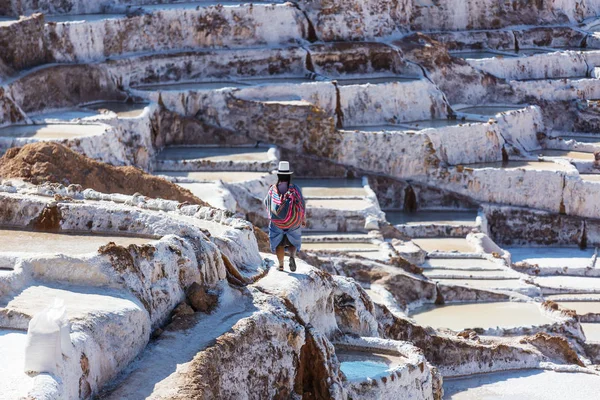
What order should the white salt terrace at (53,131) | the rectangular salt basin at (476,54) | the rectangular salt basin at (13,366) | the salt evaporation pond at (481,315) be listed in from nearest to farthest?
1. the rectangular salt basin at (13,366)
2. the salt evaporation pond at (481,315)
3. the white salt terrace at (53,131)
4. the rectangular salt basin at (476,54)

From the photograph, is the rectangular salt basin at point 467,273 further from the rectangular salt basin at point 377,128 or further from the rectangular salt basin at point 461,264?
the rectangular salt basin at point 377,128

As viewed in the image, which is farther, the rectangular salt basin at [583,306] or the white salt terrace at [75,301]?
the rectangular salt basin at [583,306]

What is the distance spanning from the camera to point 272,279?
12.8m

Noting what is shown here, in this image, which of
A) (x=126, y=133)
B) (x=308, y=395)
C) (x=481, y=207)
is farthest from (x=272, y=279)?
(x=481, y=207)

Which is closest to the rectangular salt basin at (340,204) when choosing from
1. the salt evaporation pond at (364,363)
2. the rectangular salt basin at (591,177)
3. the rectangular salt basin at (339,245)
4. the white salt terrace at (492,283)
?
the rectangular salt basin at (339,245)

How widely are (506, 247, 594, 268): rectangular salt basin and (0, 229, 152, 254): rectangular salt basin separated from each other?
18.4 m

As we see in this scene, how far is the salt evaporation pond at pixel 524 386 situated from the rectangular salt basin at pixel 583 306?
23.1 ft

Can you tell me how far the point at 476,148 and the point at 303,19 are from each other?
21.4 feet

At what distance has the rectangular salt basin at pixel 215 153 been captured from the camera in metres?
29.8

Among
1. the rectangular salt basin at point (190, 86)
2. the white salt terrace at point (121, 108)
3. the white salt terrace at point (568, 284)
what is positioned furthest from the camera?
the rectangular salt basin at point (190, 86)

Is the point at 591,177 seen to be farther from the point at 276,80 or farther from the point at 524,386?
the point at 524,386

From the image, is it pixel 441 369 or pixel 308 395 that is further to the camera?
pixel 441 369

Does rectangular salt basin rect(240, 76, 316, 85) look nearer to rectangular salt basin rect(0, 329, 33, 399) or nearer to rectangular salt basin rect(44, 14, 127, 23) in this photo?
rectangular salt basin rect(44, 14, 127, 23)

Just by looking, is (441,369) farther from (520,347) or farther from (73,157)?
(73,157)
